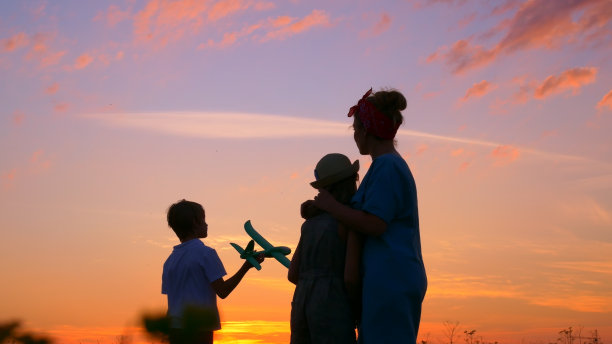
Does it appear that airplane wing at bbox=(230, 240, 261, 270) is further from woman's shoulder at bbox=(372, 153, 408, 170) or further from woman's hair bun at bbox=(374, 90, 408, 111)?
woman's hair bun at bbox=(374, 90, 408, 111)

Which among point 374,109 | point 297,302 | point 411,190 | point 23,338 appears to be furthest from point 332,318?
point 23,338

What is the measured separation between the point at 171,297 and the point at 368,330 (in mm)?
2689

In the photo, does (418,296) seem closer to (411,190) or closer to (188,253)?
(411,190)

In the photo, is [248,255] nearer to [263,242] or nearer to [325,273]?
[263,242]

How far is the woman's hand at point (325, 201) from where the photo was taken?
3525mm

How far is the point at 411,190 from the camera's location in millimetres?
3531

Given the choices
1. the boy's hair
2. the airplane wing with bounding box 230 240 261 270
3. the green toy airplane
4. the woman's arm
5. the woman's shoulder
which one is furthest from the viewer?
the boy's hair

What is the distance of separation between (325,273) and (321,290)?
4.5 inches

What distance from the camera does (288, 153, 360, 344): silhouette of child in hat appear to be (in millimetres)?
3779

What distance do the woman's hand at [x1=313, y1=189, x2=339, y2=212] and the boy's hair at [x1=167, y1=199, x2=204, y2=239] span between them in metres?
2.20

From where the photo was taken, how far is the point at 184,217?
5.59 meters

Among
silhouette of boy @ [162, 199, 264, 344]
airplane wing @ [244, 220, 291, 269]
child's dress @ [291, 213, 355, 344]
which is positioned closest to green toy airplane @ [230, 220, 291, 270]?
airplane wing @ [244, 220, 291, 269]

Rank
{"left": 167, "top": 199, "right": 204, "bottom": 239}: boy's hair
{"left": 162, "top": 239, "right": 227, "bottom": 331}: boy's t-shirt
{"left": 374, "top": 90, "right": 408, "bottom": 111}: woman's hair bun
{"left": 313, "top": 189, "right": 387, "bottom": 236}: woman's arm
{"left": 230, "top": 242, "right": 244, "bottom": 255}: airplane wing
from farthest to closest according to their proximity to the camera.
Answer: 1. {"left": 167, "top": 199, "right": 204, "bottom": 239}: boy's hair
2. {"left": 162, "top": 239, "right": 227, "bottom": 331}: boy's t-shirt
3. {"left": 230, "top": 242, "right": 244, "bottom": 255}: airplane wing
4. {"left": 374, "top": 90, "right": 408, "bottom": 111}: woman's hair bun
5. {"left": 313, "top": 189, "right": 387, "bottom": 236}: woman's arm

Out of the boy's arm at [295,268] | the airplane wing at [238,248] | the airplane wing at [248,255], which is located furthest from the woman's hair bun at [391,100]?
the airplane wing at [238,248]
